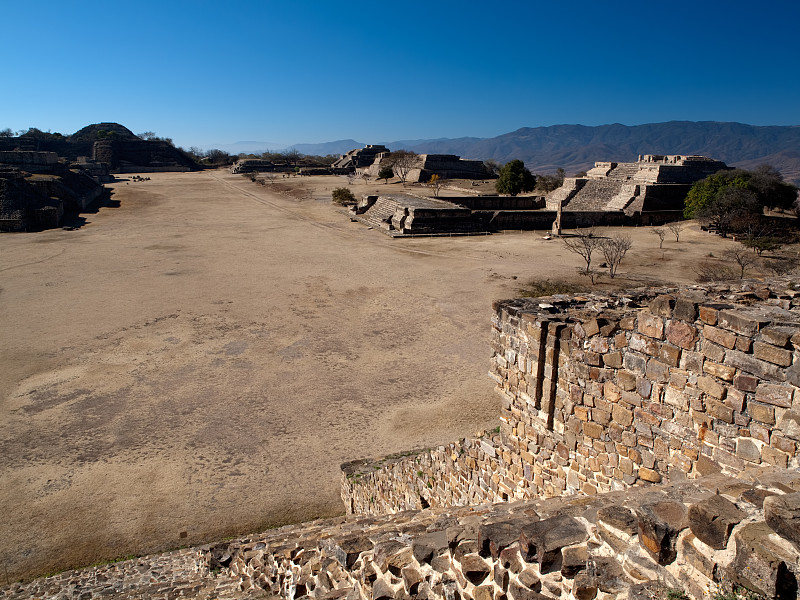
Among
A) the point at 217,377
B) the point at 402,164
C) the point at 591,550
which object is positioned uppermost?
the point at 402,164

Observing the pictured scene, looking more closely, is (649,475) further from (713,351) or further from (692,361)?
(713,351)

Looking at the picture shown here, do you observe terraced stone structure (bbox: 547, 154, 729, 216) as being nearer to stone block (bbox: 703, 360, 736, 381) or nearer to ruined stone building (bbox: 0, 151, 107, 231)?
stone block (bbox: 703, 360, 736, 381)

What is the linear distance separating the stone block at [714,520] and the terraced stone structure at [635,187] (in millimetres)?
28958

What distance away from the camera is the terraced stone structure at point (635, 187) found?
101 ft

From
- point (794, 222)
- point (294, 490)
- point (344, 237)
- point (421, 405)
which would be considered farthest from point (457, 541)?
point (794, 222)

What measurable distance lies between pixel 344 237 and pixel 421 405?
54.9 ft

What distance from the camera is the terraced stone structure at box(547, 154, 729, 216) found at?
30.8 metres

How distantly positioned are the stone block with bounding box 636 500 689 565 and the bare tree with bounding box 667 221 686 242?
83.9 ft

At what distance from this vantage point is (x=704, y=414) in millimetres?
3074

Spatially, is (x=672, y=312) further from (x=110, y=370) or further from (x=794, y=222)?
(x=794, y=222)

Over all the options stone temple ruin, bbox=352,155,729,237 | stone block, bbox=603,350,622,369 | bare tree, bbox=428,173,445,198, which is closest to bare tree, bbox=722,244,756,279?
stone temple ruin, bbox=352,155,729,237

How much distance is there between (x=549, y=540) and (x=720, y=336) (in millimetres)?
1616

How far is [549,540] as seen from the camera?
221 centimetres

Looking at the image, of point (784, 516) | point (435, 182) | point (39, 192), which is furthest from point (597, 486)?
point (435, 182)
